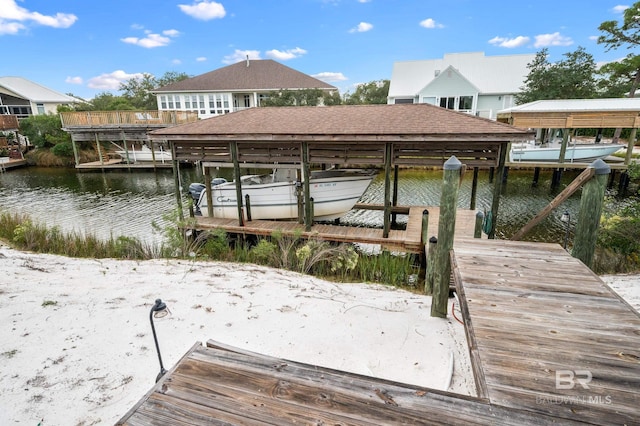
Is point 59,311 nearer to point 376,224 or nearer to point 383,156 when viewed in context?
point 383,156

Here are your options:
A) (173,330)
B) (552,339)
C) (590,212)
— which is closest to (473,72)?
(590,212)

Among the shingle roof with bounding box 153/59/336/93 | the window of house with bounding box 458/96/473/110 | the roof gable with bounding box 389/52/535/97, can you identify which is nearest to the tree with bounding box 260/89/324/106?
the shingle roof with bounding box 153/59/336/93

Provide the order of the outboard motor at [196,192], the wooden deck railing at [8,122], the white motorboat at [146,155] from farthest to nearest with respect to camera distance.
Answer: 1. the wooden deck railing at [8,122]
2. the white motorboat at [146,155]
3. the outboard motor at [196,192]

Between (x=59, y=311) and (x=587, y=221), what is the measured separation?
22.1 ft

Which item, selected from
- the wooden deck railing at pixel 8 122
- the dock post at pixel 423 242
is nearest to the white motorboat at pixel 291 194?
the dock post at pixel 423 242

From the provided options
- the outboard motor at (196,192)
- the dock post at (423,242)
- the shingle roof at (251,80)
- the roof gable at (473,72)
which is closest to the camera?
the dock post at (423,242)

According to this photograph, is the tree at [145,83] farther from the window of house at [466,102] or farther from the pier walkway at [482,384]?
the pier walkway at [482,384]

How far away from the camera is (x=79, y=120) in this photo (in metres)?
22.3

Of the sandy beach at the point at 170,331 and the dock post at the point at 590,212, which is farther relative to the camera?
the dock post at the point at 590,212

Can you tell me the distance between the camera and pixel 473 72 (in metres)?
30.9

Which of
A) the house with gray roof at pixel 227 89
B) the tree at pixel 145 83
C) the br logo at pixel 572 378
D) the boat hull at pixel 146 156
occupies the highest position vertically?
the tree at pixel 145 83

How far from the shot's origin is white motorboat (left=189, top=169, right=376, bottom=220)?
9523 mm

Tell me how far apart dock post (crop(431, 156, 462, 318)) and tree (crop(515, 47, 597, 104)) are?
81.9 ft

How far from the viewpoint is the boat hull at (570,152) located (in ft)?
54.4
